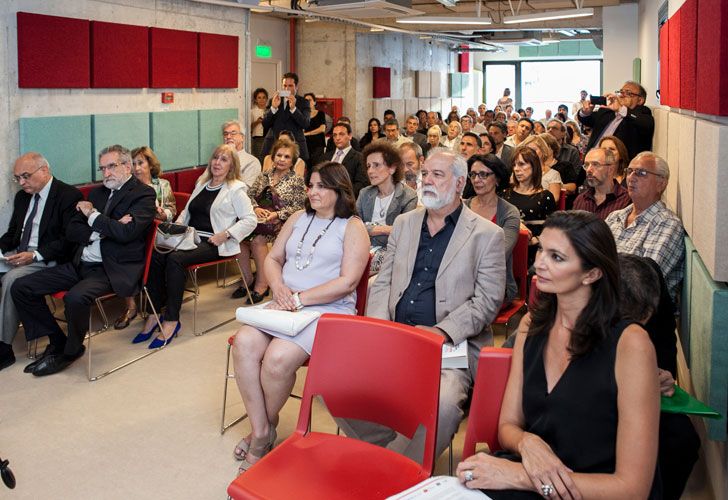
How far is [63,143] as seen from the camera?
6.77 m

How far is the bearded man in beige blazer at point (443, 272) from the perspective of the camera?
3.74 metres

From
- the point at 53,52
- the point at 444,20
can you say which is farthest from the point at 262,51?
the point at 53,52

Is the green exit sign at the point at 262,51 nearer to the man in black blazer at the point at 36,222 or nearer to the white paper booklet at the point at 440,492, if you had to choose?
the man in black blazer at the point at 36,222

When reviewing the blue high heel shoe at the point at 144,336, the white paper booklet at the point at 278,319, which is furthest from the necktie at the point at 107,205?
the white paper booklet at the point at 278,319

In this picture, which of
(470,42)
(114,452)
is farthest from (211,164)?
(470,42)

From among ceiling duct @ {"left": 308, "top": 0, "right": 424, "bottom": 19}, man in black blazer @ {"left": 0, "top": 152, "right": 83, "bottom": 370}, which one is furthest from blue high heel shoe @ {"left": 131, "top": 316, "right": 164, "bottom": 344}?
ceiling duct @ {"left": 308, "top": 0, "right": 424, "bottom": 19}

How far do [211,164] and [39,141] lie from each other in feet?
4.93

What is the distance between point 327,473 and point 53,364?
331cm

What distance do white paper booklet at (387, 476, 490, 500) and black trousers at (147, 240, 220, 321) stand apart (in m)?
4.07

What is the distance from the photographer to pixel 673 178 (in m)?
5.04

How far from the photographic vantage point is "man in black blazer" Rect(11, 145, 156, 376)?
5277mm

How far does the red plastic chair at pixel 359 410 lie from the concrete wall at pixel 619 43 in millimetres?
10510

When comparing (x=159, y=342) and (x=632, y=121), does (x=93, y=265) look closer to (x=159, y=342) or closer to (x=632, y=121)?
(x=159, y=342)

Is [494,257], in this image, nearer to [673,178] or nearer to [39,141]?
[673,178]
